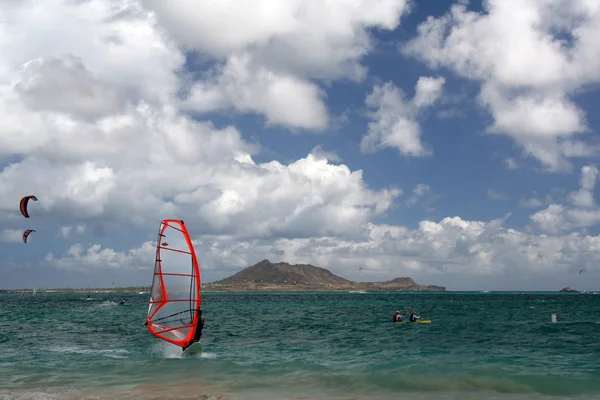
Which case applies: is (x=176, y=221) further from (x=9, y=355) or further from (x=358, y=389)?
(x=9, y=355)

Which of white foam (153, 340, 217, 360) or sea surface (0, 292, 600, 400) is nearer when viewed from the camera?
sea surface (0, 292, 600, 400)

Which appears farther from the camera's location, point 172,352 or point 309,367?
point 172,352

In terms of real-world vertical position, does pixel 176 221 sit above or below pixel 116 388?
above

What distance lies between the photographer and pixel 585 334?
3425 cm

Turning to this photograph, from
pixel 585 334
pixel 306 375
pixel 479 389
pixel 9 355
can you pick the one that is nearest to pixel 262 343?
pixel 306 375

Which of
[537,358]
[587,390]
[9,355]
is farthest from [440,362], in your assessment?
[9,355]

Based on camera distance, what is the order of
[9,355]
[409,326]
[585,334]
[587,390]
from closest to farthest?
[587,390] → [9,355] → [585,334] → [409,326]

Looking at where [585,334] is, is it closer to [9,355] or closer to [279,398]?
[279,398]

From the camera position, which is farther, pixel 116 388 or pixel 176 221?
pixel 176 221

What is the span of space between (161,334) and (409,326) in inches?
889

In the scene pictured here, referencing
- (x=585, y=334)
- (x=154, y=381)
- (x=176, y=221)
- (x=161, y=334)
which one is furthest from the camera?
(x=585, y=334)

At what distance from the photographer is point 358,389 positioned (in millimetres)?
17391

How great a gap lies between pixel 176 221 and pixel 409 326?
24.5 m

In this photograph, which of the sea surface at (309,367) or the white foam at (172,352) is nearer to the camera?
the sea surface at (309,367)
